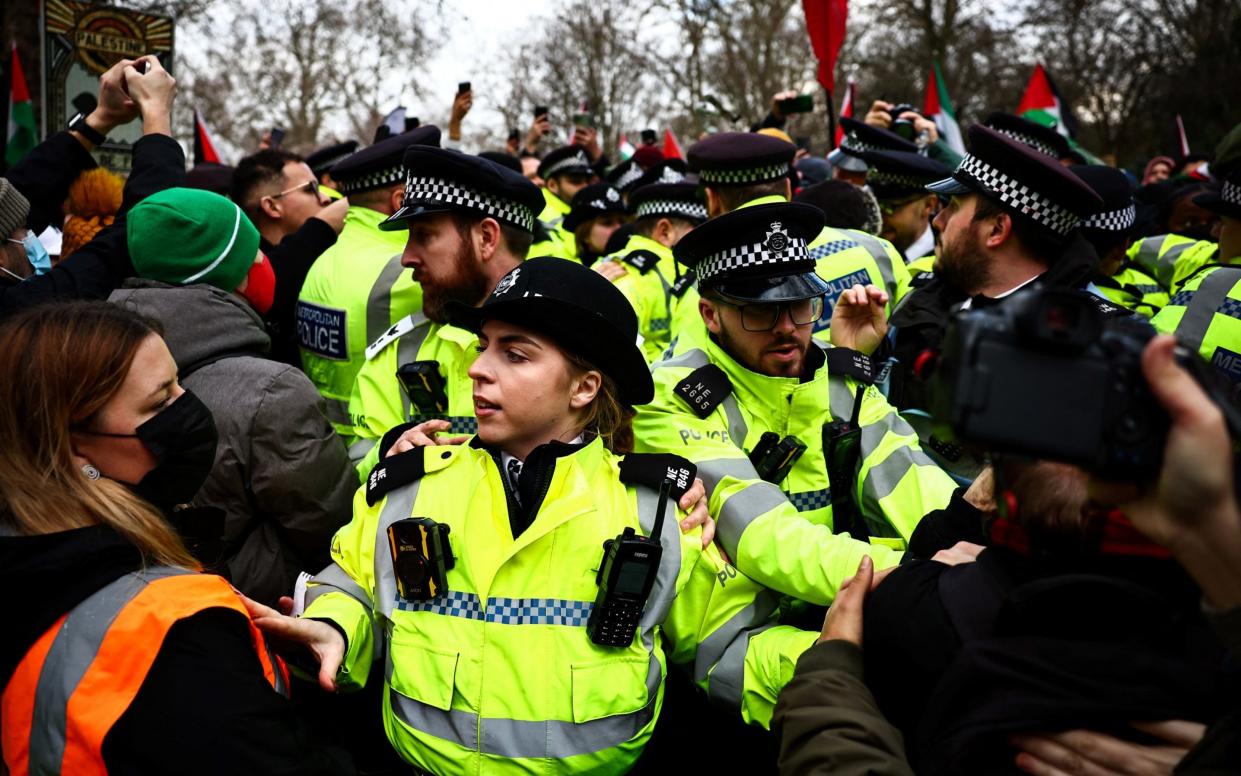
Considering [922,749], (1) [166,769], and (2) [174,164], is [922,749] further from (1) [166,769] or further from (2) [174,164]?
(2) [174,164]

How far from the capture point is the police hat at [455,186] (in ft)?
12.5

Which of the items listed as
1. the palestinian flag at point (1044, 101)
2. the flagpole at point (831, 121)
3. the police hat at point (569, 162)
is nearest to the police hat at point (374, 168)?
the flagpole at point (831, 121)

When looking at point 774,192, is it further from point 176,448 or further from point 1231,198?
point 176,448

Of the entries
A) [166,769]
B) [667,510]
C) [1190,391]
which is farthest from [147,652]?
[1190,391]

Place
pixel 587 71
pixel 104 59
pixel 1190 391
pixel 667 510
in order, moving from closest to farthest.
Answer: pixel 1190 391 < pixel 667 510 < pixel 104 59 < pixel 587 71

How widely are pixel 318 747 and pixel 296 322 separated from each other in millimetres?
2947

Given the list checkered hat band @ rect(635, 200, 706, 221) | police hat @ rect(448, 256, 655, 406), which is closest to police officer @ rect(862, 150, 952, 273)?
checkered hat band @ rect(635, 200, 706, 221)

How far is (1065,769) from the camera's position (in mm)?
1578

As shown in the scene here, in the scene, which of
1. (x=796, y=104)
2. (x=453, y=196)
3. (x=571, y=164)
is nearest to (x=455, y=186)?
(x=453, y=196)

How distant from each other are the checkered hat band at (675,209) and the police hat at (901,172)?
121cm

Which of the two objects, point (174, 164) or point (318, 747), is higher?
point (174, 164)

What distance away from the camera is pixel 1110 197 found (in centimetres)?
539

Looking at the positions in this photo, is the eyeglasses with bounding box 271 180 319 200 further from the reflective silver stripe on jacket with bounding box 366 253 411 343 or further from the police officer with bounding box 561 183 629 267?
the police officer with bounding box 561 183 629 267

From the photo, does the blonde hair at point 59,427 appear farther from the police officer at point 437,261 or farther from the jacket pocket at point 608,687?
the police officer at point 437,261
